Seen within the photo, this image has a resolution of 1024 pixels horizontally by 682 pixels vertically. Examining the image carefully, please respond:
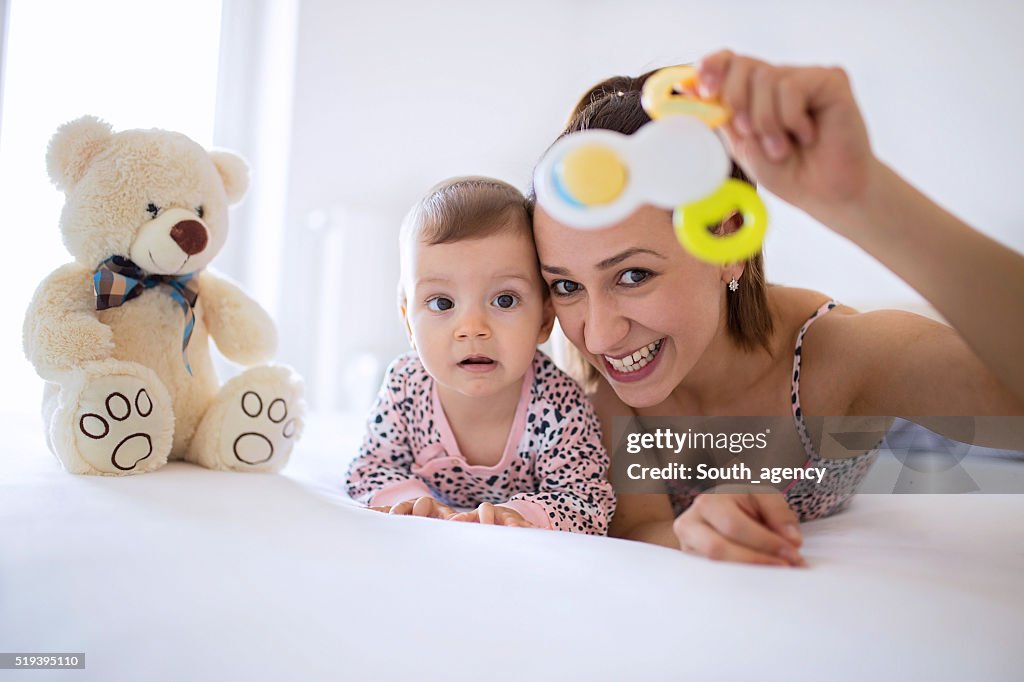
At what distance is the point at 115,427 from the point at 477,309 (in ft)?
1.52

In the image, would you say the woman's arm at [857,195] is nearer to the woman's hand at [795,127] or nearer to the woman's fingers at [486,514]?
the woman's hand at [795,127]

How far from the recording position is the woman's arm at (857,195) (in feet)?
2.05

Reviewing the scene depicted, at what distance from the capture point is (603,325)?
0.97 meters

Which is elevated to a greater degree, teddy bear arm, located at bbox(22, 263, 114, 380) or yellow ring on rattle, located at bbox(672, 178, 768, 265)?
yellow ring on rattle, located at bbox(672, 178, 768, 265)

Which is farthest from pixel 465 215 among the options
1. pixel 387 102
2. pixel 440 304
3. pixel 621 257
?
pixel 387 102

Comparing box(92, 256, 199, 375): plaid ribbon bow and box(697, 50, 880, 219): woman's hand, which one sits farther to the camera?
box(92, 256, 199, 375): plaid ribbon bow

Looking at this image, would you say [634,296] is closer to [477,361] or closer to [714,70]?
[477,361]

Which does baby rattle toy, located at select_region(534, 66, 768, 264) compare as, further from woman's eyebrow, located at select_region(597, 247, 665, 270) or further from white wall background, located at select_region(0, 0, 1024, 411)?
white wall background, located at select_region(0, 0, 1024, 411)

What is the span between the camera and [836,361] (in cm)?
113

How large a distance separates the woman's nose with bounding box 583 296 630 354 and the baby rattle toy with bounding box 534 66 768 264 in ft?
1.25

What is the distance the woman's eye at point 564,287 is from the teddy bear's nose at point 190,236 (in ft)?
1.59

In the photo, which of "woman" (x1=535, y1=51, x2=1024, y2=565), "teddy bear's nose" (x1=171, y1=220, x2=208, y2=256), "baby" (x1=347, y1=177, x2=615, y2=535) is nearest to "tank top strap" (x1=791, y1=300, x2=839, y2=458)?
"woman" (x1=535, y1=51, x2=1024, y2=565)

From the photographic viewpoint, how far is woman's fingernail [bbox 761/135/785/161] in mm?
645

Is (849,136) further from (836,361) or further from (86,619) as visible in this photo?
(86,619)
